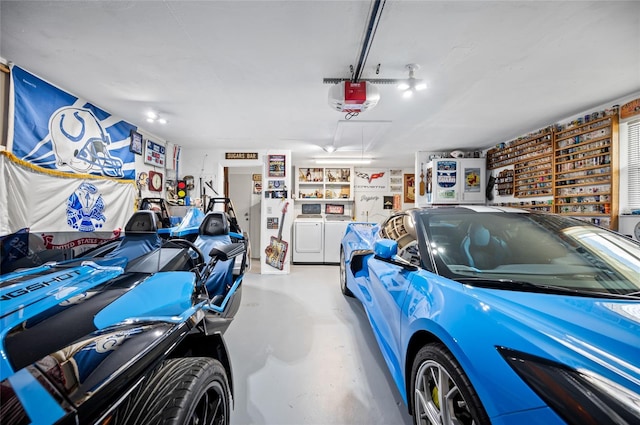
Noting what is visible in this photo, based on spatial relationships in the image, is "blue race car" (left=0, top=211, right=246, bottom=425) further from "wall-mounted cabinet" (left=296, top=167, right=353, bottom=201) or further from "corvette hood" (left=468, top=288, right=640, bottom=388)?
"wall-mounted cabinet" (left=296, top=167, right=353, bottom=201)

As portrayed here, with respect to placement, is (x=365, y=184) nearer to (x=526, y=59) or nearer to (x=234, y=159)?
(x=234, y=159)

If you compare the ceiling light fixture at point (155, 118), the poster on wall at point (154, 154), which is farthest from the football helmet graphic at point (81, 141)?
the poster on wall at point (154, 154)

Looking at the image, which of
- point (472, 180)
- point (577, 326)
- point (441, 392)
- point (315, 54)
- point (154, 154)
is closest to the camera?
point (577, 326)

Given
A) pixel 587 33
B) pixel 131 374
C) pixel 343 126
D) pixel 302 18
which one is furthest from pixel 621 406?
pixel 343 126

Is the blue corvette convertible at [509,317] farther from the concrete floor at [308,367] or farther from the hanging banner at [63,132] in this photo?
the hanging banner at [63,132]

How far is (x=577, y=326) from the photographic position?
69 centimetres

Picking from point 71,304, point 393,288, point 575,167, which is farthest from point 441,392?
point 575,167

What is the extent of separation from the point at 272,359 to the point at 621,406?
181 cm

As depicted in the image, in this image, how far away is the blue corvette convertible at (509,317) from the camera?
0.57 metres

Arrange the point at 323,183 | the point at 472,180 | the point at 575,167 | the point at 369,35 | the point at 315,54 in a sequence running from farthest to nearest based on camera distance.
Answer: the point at 323,183 < the point at 472,180 < the point at 575,167 < the point at 315,54 < the point at 369,35

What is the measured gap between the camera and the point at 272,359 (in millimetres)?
1803

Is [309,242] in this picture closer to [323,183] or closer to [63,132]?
[323,183]

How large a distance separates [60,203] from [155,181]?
1.62m

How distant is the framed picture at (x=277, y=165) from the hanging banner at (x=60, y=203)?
2.29m
